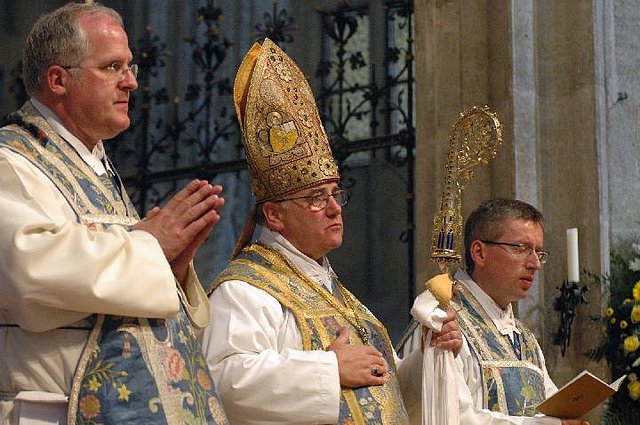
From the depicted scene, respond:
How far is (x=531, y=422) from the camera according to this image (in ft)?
16.8

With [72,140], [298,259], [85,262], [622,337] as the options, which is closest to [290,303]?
[298,259]

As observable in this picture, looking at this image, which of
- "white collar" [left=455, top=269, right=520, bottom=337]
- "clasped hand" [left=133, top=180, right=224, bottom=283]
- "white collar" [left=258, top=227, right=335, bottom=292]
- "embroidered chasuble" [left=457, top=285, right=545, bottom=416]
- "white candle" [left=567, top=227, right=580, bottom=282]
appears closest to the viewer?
"clasped hand" [left=133, top=180, right=224, bottom=283]

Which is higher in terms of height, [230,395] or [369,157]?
[369,157]

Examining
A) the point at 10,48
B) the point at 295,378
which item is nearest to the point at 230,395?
the point at 295,378

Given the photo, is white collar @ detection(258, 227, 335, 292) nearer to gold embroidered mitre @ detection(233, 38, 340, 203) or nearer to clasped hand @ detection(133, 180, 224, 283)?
gold embroidered mitre @ detection(233, 38, 340, 203)

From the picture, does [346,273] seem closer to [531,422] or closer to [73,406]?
[531,422]

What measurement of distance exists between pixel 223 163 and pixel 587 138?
278 cm

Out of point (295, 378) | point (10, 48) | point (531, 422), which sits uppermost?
point (10, 48)

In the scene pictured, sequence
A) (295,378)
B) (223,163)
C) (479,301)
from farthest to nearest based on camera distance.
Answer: (223,163), (479,301), (295,378)

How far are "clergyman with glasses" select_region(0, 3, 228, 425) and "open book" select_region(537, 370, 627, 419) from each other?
5.30 feet

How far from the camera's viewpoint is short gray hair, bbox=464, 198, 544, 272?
5773 millimetres

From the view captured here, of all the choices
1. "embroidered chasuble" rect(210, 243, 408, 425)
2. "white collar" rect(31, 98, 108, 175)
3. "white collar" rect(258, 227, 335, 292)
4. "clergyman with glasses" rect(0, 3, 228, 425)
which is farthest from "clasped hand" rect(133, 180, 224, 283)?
"white collar" rect(258, 227, 335, 292)

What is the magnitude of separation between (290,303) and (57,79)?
1245 millimetres

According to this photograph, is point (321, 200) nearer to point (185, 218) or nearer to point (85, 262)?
point (185, 218)
